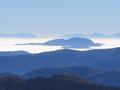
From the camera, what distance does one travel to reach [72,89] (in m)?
188

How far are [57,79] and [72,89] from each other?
12.8 m

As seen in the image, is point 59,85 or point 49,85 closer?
point 59,85

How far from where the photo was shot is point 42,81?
19600 centimetres

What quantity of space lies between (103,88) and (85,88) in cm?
614

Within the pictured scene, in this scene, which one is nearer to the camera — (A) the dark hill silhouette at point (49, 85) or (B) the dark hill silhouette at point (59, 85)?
(B) the dark hill silhouette at point (59, 85)

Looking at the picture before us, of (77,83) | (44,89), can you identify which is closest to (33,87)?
(44,89)

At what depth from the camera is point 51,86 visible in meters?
190

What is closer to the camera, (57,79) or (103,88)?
(103,88)

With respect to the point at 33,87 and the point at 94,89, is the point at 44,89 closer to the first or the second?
the point at 33,87

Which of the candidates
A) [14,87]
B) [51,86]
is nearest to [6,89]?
[14,87]

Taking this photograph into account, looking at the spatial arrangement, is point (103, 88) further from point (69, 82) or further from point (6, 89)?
point (6, 89)

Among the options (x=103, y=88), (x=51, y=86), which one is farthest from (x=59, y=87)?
(x=103, y=88)

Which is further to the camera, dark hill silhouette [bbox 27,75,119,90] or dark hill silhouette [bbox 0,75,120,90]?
dark hill silhouette [bbox 0,75,120,90]

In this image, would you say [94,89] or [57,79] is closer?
[94,89]
